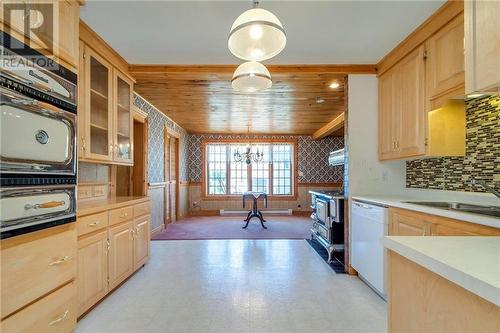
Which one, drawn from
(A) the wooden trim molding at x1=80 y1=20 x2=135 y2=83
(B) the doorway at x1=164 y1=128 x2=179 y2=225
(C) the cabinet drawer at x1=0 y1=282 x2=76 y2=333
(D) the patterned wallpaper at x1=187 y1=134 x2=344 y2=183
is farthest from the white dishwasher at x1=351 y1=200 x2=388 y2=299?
(D) the patterned wallpaper at x1=187 y1=134 x2=344 y2=183

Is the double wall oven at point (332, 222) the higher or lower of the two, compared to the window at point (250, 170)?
lower

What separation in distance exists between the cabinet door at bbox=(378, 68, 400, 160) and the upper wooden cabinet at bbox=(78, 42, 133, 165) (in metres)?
3.08

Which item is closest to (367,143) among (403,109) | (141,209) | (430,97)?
A: (403,109)

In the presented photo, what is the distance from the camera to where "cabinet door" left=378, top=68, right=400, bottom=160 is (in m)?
2.88

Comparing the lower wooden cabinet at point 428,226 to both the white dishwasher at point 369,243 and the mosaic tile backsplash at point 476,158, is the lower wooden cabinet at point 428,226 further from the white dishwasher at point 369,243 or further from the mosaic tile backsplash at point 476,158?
the mosaic tile backsplash at point 476,158

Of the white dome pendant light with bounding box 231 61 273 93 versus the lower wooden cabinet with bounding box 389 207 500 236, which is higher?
the white dome pendant light with bounding box 231 61 273 93

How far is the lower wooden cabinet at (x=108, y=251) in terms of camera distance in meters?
2.10

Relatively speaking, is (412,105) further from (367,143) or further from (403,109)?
(367,143)

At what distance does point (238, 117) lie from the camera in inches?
227

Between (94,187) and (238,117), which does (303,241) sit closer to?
(238,117)

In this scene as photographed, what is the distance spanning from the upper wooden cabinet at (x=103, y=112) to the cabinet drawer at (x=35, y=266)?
0.98 m

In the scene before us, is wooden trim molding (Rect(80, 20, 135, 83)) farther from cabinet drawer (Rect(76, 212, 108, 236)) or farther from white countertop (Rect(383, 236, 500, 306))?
white countertop (Rect(383, 236, 500, 306))

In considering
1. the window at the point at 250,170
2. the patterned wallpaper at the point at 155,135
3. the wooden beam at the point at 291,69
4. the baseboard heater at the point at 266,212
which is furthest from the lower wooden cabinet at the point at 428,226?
the window at the point at 250,170

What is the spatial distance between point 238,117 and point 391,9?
3895mm
